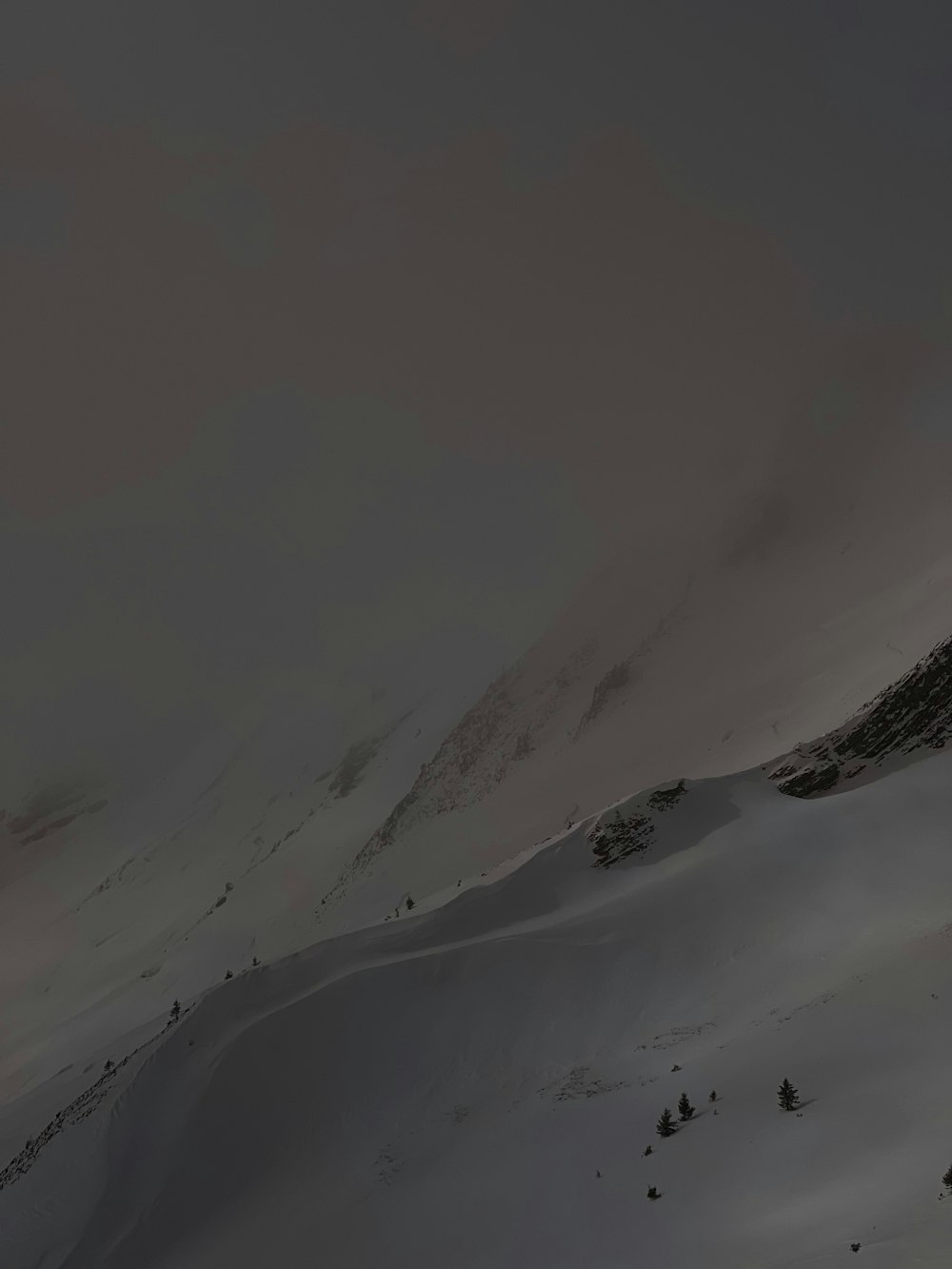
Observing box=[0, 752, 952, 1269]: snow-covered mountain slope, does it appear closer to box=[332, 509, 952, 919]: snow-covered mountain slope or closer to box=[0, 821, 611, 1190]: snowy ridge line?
box=[0, 821, 611, 1190]: snowy ridge line

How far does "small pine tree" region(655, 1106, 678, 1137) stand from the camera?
15102 mm

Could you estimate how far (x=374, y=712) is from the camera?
245 ft

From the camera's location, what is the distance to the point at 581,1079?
1845cm

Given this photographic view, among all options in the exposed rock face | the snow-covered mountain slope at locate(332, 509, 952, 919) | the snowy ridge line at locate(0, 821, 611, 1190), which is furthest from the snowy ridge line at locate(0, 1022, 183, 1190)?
the exposed rock face

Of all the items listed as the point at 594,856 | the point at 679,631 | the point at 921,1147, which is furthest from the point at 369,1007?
the point at 679,631

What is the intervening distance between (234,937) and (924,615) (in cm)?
3384

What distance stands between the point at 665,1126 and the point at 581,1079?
11.6 feet

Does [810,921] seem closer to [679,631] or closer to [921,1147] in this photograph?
[921,1147]

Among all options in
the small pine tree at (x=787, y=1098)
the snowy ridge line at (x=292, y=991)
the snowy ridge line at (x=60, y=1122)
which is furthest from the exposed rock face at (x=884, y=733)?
the snowy ridge line at (x=60, y=1122)

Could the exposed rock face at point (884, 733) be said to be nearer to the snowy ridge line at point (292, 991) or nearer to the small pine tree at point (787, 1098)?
the snowy ridge line at point (292, 991)

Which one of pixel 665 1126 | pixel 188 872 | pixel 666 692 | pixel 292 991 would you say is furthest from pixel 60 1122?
pixel 188 872

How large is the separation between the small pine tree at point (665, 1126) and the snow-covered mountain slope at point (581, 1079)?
0.90 feet

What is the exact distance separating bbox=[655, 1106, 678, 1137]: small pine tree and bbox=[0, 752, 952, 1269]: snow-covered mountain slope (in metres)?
0.27

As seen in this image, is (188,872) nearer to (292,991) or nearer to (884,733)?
(292,991)
